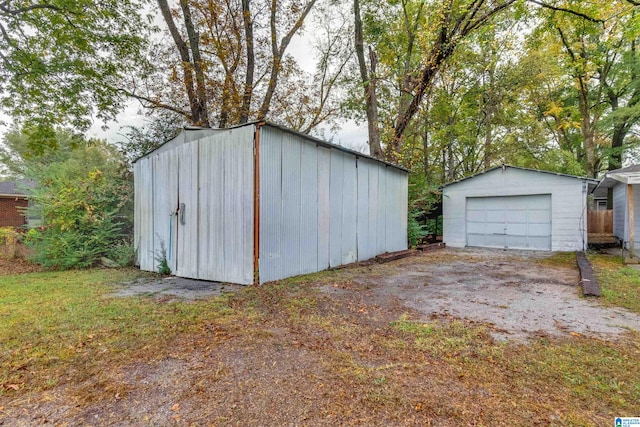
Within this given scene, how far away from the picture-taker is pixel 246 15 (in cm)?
1030

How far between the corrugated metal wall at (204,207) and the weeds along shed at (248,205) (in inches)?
0.7

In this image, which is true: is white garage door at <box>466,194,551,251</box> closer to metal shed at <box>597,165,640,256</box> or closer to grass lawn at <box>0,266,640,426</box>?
metal shed at <box>597,165,640,256</box>

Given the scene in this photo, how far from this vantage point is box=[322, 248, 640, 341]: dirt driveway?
10.7ft

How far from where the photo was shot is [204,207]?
18.7 ft

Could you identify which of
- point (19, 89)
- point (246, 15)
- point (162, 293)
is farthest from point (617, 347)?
point (19, 89)

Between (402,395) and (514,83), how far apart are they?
17833 mm

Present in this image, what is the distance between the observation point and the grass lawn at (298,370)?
1.79 metres

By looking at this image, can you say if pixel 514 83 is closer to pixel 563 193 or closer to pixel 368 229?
pixel 563 193

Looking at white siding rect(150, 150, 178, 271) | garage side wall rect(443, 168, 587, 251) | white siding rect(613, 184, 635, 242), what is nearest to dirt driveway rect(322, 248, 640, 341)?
→ garage side wall rect(443, 168, 587, 251)

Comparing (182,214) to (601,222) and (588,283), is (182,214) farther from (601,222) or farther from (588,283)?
(601,222)

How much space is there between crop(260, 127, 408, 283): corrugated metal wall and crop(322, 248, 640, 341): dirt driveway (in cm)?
109

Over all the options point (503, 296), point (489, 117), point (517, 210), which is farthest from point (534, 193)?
point (489, 117)

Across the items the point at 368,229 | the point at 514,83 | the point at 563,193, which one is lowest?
the point at 368,229

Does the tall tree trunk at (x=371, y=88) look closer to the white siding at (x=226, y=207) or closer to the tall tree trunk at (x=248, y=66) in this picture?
the tall tree trunk at (x=248, y=66)
